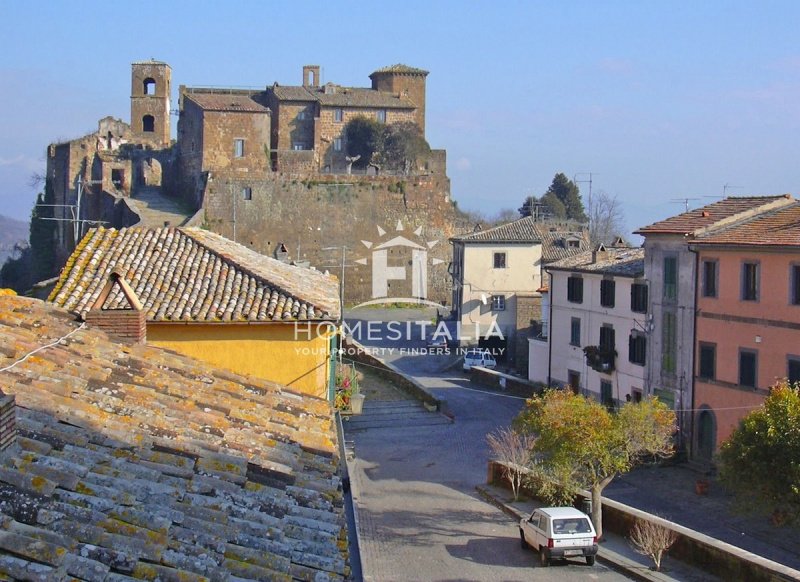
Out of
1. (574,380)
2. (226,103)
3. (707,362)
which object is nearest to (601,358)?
(574,380)

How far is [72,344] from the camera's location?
9633mm

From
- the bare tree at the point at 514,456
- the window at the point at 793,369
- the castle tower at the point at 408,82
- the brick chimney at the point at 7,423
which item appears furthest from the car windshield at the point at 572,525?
the castle tower at the point at 408,82

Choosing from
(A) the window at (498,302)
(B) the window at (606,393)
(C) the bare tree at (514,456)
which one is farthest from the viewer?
(A) the window at (498,302)

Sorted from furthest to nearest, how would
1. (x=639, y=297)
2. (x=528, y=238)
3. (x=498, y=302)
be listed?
(x=498, y=302) → (x=528, y=238) → (x=639, y=297)

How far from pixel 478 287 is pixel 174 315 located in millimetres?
34181

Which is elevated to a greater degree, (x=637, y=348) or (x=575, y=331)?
(x=575, y=331)

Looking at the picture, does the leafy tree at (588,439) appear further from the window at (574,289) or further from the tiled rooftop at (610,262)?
the window at (574,289)

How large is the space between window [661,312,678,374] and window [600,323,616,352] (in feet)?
9.50

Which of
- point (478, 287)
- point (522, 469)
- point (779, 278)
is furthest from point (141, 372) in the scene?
point (478, 287)

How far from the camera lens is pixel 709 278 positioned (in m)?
27.5

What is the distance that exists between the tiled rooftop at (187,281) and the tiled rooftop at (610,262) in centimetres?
1574

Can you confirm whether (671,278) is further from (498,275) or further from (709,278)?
(498,275)

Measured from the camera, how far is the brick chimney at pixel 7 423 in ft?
18.8

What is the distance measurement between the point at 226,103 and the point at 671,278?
119 feet
